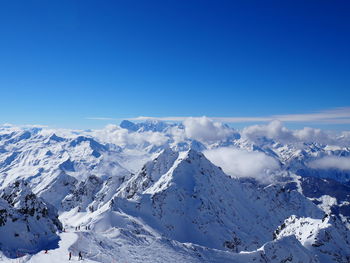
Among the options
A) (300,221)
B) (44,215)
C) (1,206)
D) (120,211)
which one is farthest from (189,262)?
(300,221)

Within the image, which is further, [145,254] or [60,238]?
[145,254]

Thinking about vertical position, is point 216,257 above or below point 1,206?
below

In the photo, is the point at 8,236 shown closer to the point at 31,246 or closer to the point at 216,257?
the point at 31,246

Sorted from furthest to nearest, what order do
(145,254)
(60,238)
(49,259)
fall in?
(145,254), (60,238), (49,259)

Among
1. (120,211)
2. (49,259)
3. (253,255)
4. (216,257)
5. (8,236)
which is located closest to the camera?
(49,259)

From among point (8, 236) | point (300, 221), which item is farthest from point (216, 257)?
point (300, 221)

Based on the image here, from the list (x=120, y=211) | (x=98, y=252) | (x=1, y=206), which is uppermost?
(x=1, y=206)

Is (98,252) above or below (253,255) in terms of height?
above

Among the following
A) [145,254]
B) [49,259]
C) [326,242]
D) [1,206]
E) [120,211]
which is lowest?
[326,242]

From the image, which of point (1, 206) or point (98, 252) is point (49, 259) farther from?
point (1, 206)
